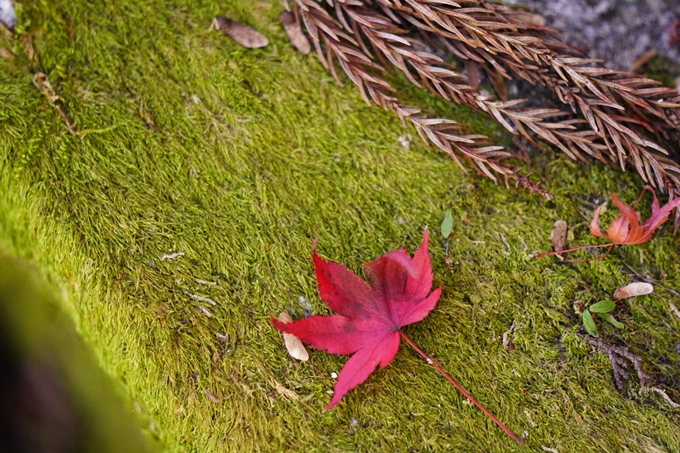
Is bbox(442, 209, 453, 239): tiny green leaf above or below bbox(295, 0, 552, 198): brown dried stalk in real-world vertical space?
below

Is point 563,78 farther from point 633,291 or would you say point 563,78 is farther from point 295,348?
point 295,348

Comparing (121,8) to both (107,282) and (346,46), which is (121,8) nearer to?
(346,46)

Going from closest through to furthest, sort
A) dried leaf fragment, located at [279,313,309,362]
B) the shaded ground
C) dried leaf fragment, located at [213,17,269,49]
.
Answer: dried leaf fragment, located at [279,313,309,362] < dried leaf fragment, located at [213,17,269,49] < the shaded ground

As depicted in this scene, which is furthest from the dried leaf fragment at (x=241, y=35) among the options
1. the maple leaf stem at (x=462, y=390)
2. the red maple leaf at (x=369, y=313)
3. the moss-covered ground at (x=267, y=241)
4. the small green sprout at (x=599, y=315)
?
the small green sprout at (x=599, y=315)

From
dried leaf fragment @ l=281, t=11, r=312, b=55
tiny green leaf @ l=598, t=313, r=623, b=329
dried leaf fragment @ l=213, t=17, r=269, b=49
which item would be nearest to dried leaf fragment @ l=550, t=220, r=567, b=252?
tiny green leaf @ l=598, t=313, r=623, b=329

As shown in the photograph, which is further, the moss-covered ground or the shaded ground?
the shaded ground

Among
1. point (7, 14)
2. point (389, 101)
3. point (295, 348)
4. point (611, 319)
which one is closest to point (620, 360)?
point (611, 319)

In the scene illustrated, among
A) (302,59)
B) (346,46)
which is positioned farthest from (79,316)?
(346,46)

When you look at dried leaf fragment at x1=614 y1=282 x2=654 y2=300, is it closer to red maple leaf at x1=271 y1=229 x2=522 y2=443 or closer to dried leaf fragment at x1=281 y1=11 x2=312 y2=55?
red maple leaf at x1=271 y1=229 x2=522 y2=443
